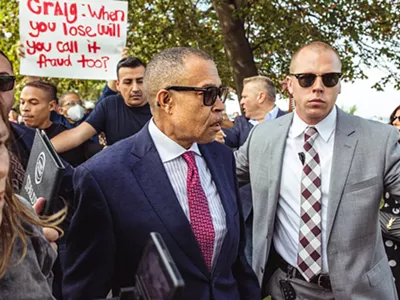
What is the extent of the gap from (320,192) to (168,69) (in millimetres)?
1061

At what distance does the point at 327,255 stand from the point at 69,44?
3578mm

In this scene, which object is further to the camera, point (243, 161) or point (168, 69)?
point (243, 161)

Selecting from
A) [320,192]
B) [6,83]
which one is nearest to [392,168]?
[320,192]

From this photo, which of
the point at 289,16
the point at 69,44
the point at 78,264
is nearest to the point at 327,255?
the point at 78,264

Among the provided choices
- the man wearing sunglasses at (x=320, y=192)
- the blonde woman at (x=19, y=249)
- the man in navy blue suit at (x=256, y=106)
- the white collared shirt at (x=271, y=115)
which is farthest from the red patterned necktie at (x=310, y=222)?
the white collared shirt at (x=271, y=115)

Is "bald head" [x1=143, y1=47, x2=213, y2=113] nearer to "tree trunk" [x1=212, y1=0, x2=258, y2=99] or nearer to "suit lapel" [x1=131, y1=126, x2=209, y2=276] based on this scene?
"suit lapel" [x1=131, y1=126, x2=209, y2=276]

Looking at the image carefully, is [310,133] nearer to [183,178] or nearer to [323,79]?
[323,79]

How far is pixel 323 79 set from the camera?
3.11 metres

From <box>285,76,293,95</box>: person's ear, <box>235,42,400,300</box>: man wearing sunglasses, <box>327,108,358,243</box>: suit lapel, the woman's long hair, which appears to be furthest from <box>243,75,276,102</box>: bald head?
the woman's long hair

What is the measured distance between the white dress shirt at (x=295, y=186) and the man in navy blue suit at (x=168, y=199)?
509mm

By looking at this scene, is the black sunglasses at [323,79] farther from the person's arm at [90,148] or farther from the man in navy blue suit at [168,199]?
the person's arm at [90,148]

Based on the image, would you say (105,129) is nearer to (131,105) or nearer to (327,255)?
(131,105)

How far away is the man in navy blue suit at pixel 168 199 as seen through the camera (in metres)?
2.19

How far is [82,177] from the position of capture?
219 centimetres
